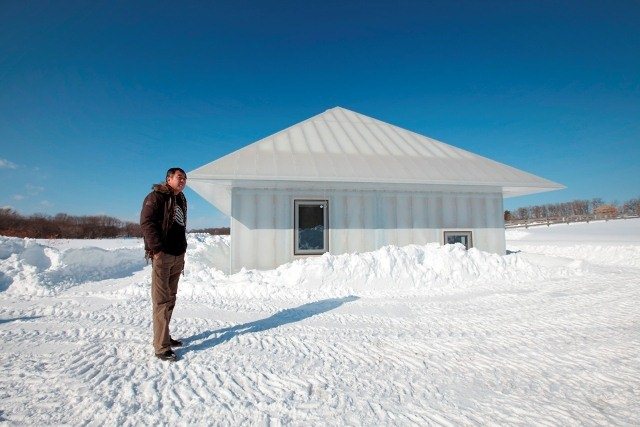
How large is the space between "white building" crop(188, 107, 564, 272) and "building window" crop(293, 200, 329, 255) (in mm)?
29

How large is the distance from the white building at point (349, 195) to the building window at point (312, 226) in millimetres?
29

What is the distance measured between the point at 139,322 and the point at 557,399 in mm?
5077

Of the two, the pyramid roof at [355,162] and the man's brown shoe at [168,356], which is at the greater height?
the pyramid roof at [355,162]

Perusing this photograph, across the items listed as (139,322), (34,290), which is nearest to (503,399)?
(139,322)

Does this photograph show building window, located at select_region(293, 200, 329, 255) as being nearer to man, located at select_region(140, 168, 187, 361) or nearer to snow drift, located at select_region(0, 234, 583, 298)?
snow drift, located at select_region(0, 234, 583, 298)

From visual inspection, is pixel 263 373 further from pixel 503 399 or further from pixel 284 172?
pixel 284 172

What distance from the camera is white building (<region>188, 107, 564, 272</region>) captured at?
7715mm

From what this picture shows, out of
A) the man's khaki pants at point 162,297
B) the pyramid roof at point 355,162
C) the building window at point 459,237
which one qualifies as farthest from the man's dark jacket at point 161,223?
the building window at point 459,237

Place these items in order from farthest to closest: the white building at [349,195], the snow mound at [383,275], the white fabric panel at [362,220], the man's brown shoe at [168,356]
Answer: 1. the white fabric panel at [362,220]
2. the white building at [349,195]
3. the snow mound at [383,275]
4. the man's brown shoe at [168,356]

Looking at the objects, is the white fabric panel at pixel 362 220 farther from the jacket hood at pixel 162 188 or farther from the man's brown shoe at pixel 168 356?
the man's brown shoe at pixel 168 356

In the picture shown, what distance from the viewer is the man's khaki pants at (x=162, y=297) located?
319 centimetres

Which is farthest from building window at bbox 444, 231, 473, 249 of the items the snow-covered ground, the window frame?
the snow-covered ground

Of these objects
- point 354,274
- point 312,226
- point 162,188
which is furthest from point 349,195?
point 162,188

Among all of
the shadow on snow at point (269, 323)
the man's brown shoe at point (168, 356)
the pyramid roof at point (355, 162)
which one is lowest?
the shadow on snow at point (269, 323)
